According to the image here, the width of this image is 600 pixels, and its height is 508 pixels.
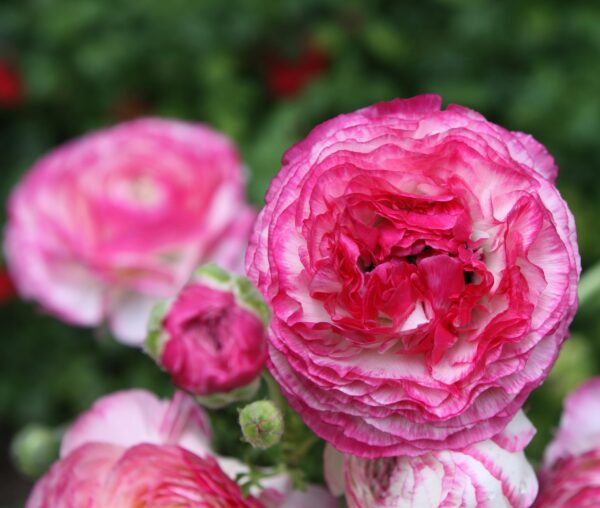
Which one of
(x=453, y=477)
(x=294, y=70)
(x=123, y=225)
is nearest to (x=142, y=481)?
(x=453, y=477)

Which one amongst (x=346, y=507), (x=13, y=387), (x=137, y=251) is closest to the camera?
(x=346, y=507)

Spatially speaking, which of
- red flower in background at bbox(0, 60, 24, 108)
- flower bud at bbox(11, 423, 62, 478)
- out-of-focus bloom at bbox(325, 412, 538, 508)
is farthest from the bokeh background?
out-of-focus bloom at bbox(325, 412, 538, 508)

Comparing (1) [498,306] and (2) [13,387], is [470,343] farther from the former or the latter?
(2) [13,387]

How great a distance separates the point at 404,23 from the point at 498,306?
1.39 m

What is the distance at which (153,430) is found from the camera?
0.58m

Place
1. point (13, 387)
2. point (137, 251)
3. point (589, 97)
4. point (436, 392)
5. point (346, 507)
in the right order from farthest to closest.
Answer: point (13, 387) < point (589, 97) < point (137, 251) < point (346, 507) < point (436, 392)

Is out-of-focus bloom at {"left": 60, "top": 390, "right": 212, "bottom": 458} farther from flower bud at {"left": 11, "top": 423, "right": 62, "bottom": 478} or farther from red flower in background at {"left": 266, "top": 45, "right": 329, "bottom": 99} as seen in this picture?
red flower in background at {"left": 266, "top": 45, "right": 329, "bottom": 99}

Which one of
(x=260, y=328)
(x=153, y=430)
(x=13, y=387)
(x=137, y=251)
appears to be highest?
(x=260, y=328)

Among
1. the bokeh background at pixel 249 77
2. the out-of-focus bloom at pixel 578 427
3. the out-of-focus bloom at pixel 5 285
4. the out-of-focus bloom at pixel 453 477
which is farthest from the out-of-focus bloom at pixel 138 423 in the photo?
the out-of-focus bloom at pixel 5 285

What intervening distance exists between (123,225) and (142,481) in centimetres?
50

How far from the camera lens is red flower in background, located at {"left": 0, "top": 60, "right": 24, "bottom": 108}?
5.47 ft

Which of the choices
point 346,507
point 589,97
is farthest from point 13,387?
point 346,507

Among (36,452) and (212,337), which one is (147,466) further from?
(36,452)

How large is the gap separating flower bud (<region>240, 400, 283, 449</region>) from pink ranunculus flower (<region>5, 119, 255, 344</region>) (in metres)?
0.47
